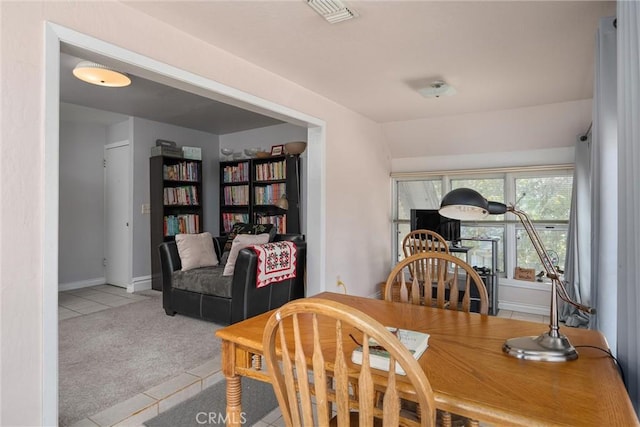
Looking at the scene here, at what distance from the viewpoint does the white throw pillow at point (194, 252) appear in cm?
378

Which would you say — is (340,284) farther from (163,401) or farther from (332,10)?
→ (332,10)

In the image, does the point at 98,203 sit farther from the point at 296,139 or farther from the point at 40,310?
the point at 40,310

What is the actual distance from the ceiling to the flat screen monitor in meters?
1.25

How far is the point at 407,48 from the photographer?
254cm

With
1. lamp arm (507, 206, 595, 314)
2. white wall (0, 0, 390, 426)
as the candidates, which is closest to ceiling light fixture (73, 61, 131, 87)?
white wall (0, 0, 390, 426)

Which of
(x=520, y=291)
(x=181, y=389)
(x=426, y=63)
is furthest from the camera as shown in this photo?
(x=520, y=291)

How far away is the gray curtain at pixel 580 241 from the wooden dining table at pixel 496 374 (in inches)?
103

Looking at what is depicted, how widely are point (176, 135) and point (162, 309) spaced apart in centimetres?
268

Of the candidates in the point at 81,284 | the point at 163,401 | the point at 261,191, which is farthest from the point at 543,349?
the point at 81,284

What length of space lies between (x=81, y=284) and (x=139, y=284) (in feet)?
3.02

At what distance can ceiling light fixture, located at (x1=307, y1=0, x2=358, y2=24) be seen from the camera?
1.96 m

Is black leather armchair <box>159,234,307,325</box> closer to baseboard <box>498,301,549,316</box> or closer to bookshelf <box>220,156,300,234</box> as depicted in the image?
bookshelf <box>220,156,300,234</box>

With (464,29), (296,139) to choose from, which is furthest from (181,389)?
(296,139)

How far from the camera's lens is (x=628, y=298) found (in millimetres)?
1215
